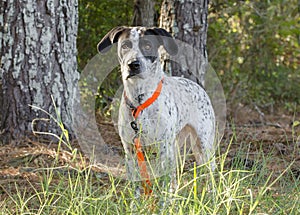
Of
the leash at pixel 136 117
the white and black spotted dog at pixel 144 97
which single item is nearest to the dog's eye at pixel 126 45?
the white and black spotted dog at pixel 144 97

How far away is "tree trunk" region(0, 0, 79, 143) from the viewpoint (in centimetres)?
561

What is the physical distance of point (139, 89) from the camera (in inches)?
173

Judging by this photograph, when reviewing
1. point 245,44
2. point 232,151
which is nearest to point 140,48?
point 232,151

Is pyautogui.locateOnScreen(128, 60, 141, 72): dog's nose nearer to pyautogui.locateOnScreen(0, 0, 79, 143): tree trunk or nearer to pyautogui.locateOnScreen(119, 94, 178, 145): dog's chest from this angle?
pyautogui.locateOnScreen(119, 94, 178, 145): dog's chest

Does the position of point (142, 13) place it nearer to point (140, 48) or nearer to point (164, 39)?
point (164, 39)

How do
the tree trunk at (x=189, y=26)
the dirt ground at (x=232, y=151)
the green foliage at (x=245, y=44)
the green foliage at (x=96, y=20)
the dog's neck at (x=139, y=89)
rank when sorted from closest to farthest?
the dog's neck at (x=139, y=89), the dirt ground at (x=232, y=151), the tree trunk at (x=189, y=26), the green foliage at (x=96, y=20), the green foliage at (x=245, y=44)

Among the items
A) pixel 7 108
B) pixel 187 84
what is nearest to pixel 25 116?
pixel 7 108

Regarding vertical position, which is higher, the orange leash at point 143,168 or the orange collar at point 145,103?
the orange collar at point 145,103

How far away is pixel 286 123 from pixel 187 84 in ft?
12.9

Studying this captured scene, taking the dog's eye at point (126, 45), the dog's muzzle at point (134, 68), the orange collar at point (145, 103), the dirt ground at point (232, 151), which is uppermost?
the dog's eye at point (126, 45)

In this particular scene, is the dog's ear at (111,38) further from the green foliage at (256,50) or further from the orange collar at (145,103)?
the green foliage at (256,50)

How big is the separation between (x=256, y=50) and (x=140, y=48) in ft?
Answer: 19.0

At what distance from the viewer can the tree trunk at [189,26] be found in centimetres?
642

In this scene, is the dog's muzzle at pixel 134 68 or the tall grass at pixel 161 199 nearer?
the tall grass at pixel 161 199
